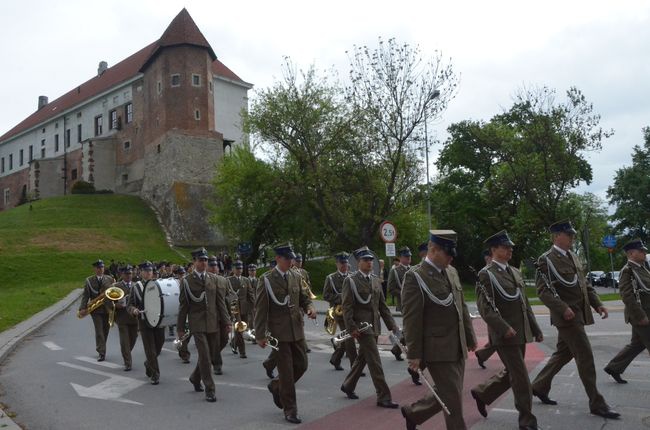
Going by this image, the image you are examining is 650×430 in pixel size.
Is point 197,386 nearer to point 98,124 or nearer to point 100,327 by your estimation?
point 100,327

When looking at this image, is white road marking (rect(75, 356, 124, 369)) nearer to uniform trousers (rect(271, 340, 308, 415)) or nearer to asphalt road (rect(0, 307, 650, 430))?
asphalt road (rect(0, 307, 650, 430))

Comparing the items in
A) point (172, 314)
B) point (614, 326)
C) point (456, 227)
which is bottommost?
point (614, 326)

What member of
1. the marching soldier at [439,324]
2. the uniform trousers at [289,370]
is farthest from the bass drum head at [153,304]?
the marching soldier at [439,324]

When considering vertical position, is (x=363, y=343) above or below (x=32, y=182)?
below

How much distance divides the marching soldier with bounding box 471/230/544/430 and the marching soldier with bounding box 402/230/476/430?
0.99 m

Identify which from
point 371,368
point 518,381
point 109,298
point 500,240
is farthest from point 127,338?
point 518,381

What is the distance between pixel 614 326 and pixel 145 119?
6048 centimetres

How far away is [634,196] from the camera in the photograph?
52156 millimetres

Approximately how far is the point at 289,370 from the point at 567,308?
11.1ft

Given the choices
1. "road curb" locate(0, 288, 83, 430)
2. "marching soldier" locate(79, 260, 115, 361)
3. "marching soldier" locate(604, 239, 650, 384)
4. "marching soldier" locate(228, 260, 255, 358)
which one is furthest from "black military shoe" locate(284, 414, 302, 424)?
"marching soldier" locate(228, 260, 255, 358)

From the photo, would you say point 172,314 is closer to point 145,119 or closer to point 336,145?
point 336,145

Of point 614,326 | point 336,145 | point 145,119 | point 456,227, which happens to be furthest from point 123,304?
point 145,119

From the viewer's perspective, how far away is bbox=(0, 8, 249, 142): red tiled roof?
63.3m

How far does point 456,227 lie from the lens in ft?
169
